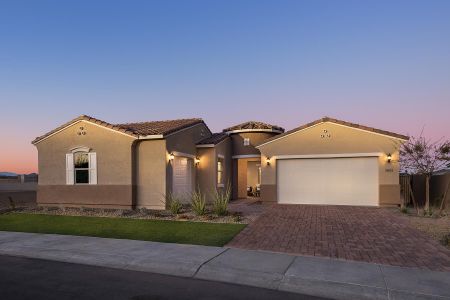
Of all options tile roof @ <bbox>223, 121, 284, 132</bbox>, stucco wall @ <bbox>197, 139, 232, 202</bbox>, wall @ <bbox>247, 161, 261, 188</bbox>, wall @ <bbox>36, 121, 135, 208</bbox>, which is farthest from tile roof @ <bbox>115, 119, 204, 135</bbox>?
wall @ <bbox>247, 161, 261, 188</bbox>

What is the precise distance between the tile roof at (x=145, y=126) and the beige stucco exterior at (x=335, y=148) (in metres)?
4.47

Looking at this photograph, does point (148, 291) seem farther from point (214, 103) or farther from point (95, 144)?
point (214, 103)

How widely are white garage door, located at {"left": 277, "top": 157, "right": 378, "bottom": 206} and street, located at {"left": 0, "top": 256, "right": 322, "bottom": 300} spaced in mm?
12691

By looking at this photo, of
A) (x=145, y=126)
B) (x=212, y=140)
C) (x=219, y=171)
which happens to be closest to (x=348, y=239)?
(x=212, y=140)

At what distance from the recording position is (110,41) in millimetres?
18562

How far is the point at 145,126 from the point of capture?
18.5 meters

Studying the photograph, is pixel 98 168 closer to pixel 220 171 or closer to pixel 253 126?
pixel 220 171

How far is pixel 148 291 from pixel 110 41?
1606 centimetres

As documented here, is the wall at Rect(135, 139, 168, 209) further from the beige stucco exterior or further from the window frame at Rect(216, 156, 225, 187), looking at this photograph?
the beige stucco exterior

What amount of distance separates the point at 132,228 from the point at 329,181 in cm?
1061

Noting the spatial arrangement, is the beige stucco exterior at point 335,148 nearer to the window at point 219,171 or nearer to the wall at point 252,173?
the window at point 219,171

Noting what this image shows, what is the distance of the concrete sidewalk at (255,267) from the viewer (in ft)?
18.6

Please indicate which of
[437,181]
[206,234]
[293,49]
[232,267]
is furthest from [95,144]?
[437,181]

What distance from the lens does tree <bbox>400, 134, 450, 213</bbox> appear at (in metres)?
14.2
